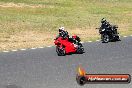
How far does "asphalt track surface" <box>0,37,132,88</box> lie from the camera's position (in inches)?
806

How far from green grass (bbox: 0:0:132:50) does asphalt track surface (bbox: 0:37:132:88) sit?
26.0 ft

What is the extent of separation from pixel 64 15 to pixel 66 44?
1025 inches

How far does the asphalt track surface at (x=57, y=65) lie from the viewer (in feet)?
67.2

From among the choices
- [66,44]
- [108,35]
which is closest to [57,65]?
[66,44]

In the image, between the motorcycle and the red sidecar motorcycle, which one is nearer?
the red sidecar motorcycle

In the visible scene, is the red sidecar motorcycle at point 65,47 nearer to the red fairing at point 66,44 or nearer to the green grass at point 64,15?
the red fairing at point 66,44

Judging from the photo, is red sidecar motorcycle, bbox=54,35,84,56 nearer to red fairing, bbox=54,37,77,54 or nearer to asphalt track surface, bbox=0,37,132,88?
red fairing, bbox=54,37,77,54

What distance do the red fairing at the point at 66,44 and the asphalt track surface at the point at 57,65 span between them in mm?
420

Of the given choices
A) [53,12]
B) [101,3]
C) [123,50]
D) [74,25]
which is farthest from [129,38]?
[101,3]

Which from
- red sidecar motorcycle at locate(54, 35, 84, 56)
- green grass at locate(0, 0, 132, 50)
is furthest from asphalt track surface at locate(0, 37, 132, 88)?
green grass at locate(0, 0, 132, 50)

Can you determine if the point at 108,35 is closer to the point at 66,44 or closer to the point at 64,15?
the point at 66,44

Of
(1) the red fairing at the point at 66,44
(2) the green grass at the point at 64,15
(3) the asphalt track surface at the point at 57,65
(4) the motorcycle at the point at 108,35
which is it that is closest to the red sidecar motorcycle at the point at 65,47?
(1) the red fairing at the point at 66,44

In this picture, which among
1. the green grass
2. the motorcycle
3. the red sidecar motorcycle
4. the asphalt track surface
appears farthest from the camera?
the green grass

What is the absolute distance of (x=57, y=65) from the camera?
80.1 ft
